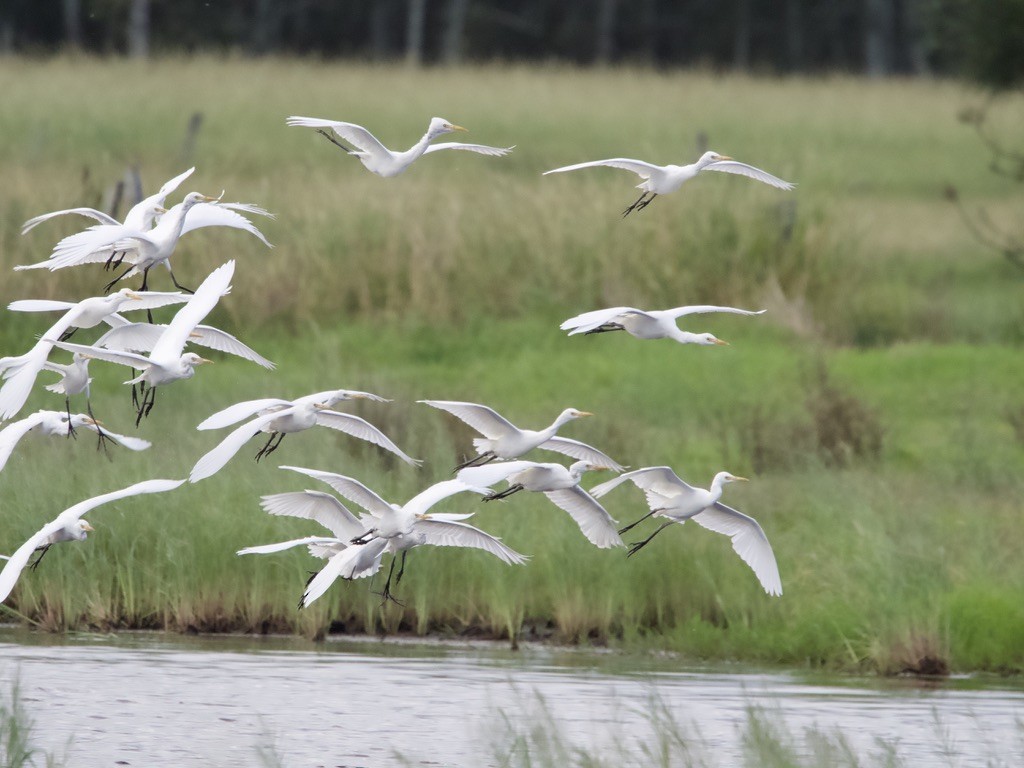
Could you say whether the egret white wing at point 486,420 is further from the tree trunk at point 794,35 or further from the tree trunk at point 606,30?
the tree trunk at point 794,35

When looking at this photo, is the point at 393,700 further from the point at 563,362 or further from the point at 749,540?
the point at 563,362

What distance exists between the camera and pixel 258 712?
857cm

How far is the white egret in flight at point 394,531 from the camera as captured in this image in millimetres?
6973

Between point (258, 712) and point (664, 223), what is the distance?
10859mm

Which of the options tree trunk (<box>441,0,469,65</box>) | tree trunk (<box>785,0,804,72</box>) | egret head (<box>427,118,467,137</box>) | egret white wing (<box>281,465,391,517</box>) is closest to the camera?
egret white wing (<box>281,465,391,517</box>)

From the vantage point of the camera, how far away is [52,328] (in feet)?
23.7

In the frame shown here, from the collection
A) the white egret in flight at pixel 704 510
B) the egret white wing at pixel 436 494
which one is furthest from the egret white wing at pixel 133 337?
the white egret in flight at pixel 704 510

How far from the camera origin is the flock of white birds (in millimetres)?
6863

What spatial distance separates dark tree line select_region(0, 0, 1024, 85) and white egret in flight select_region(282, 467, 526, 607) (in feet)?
119

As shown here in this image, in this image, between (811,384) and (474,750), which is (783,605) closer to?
(474,750)

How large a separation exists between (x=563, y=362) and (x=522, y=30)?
41.4 meters

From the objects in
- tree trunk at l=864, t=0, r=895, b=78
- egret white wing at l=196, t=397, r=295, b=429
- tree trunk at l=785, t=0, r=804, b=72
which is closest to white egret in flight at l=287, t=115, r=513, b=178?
egret white wing at l=196, t=397, r=295, b=429

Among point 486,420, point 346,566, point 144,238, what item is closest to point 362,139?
point 144,238

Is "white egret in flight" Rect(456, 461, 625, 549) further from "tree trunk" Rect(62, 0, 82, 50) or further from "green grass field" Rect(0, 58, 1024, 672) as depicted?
"tree trunk" Rect(62, 0, 82, 50)
